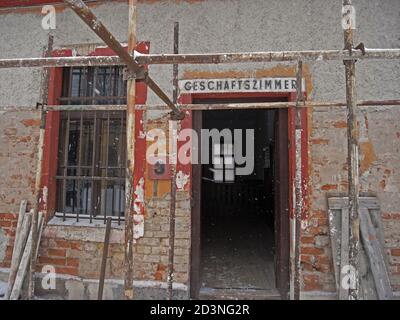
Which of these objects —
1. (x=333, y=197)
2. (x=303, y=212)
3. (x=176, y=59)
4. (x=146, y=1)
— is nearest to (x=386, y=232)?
(x=333, y=197)

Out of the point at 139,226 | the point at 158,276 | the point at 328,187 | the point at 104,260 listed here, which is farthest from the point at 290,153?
the point at 104,260

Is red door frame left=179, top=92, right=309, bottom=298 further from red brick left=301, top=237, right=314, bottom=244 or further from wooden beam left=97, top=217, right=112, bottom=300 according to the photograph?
wooden beam left=97, top=217, right=112, bottom=300

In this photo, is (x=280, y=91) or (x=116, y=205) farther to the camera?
(x=116, y=205)

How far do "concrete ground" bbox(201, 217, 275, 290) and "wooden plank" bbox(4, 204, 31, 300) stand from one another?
233 centimetres

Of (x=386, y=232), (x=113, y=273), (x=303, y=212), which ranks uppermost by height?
(x=303, y=212)

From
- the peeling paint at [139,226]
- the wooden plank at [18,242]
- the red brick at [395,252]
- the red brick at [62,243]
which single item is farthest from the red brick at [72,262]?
the red brick at [395,252]

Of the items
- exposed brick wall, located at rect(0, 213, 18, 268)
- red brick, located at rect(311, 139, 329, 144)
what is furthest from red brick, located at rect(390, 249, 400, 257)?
exposed brick wall, located at rect(0, 213, 18, 268)

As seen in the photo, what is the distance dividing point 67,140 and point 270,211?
4934mm

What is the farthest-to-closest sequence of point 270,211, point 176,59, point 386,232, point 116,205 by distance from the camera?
point 270,211 → point 116,205 → point 386,232 → point 176,59

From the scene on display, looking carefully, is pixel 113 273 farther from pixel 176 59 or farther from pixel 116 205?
pixel 176 59

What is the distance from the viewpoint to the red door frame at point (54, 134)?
3.90 meters

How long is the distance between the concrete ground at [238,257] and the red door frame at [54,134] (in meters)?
1.86

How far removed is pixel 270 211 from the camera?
734cm

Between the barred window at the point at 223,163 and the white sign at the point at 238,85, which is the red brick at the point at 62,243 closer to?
the white sign at the point at 238,85
